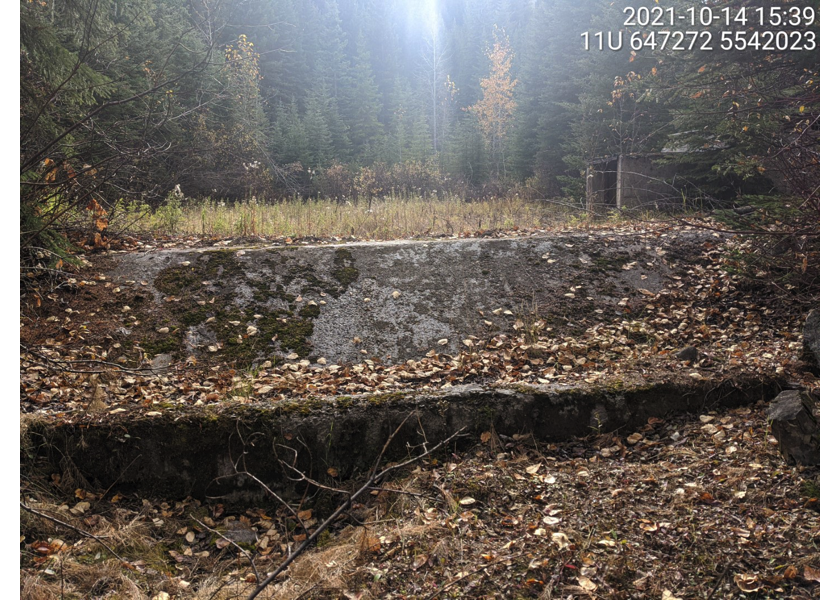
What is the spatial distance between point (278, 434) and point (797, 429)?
10.0 feet

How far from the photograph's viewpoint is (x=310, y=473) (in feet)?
12.0

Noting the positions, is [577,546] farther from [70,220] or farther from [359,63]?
[359,63]

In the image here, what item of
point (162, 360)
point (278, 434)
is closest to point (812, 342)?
point (278, 434)

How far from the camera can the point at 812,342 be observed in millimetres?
4031

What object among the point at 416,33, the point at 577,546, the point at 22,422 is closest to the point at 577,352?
the point at 577,546

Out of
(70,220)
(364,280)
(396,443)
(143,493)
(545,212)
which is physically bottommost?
(143,493)

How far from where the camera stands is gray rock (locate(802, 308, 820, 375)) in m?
4.01

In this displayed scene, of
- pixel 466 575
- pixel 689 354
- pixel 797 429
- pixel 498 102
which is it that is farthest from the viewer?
pixel 498 102

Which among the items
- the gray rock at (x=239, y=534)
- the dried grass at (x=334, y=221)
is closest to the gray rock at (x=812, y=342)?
the gray rock at (x=239, y=534)

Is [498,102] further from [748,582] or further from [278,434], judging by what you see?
[748,582]

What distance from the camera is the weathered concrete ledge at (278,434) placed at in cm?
359

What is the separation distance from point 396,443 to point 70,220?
5172 millimetres

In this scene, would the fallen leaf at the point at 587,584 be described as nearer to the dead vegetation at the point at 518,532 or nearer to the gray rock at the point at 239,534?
the dead vegetation at the point at 518,532

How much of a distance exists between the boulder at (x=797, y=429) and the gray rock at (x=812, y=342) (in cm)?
106
